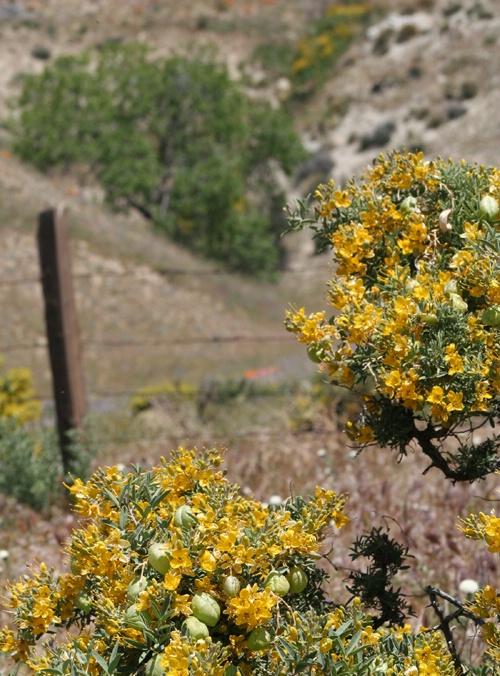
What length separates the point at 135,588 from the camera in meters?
1.52

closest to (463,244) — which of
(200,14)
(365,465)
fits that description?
(365,465)

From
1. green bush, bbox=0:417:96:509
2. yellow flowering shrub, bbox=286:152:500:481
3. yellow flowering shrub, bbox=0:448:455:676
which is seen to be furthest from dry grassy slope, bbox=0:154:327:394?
yellow flowering shrub, bbox=0:448:455:676

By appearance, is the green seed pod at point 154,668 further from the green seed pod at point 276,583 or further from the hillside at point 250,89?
the hillside at point 250,89

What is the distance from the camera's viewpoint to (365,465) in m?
4.59

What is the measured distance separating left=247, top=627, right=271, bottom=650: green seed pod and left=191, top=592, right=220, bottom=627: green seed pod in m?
0.07

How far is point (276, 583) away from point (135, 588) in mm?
256

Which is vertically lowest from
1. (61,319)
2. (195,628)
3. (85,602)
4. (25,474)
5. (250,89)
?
(250,89)

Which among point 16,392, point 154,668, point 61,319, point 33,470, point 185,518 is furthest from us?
point 16,392

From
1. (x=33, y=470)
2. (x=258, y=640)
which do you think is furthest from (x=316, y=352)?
(x=33, y=470)

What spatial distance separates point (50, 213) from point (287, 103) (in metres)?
45.7

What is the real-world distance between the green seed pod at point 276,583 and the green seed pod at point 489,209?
0.88 m

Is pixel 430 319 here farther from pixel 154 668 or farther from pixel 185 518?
pixel 154 668

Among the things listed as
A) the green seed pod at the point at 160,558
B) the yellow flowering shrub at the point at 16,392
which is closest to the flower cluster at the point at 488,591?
the green seed pod at the point at 160,558

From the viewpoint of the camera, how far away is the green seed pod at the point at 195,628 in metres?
1.44
